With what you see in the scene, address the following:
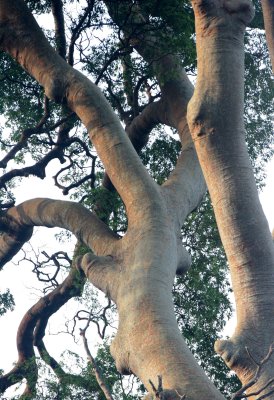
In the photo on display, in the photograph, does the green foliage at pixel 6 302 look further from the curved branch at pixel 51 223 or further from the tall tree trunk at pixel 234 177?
the tall tree trunk at pixel 234 177

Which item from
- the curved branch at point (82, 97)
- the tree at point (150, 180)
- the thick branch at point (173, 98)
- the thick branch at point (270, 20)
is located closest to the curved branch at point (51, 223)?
the tree at point (150, 180)

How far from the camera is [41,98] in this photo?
12.2m

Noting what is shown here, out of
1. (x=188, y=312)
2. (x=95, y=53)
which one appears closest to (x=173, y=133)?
(x=95, y=53)

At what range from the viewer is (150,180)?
8.56 m

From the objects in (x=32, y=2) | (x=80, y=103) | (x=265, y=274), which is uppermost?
(x=32, y=2)

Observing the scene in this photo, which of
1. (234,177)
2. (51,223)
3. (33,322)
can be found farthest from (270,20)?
(33,322)

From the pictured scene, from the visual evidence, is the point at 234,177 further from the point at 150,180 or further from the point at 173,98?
the point at 173,98

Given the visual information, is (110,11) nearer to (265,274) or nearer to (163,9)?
(163,9)

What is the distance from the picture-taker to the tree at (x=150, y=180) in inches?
229

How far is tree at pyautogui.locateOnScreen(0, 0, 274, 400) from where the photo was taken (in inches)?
229

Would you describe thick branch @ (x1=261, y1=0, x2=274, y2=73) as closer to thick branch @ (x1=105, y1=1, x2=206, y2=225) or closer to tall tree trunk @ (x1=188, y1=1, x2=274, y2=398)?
tall tree trunk @ (x1=188, y1=1, x2=274, y2=398)

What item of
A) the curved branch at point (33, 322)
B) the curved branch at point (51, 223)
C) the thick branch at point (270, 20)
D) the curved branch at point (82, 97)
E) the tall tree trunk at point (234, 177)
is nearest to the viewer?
the tall tree trunk at point (234, 177)

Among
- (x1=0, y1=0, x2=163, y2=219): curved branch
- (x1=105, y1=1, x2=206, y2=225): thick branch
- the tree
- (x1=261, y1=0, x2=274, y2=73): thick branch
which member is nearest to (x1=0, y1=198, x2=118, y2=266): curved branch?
the tree

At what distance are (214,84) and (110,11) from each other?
5479mm
